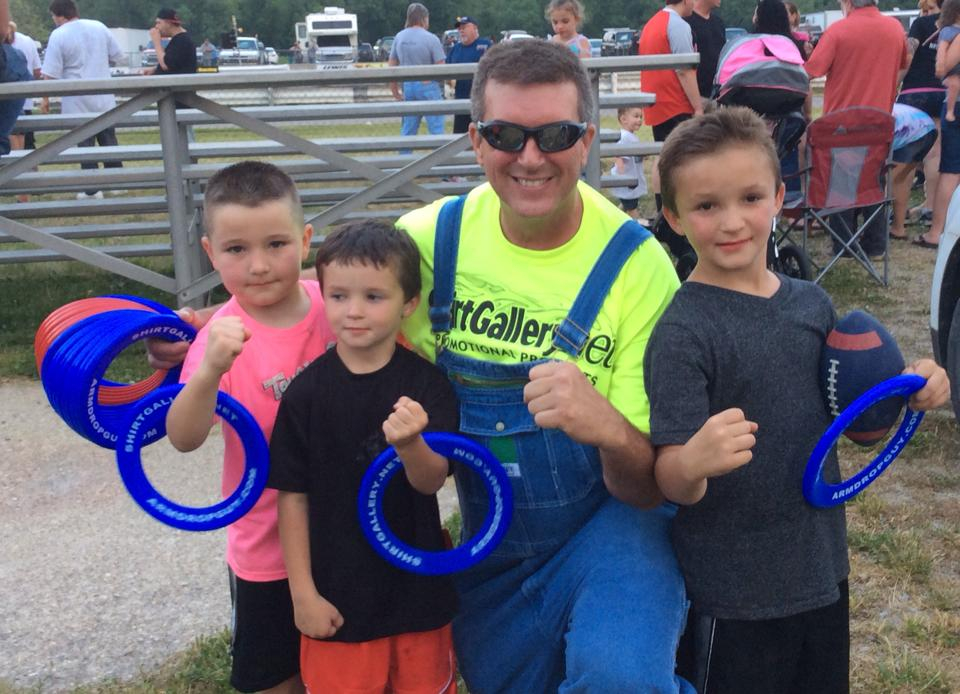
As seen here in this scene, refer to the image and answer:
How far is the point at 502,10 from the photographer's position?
91812mm

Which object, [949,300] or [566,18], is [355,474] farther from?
[566,18]

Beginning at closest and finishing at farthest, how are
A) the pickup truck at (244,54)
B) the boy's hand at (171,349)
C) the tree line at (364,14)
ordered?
the boy's hand at (171,349) → the pickup truck at (244,54) → the tree line at (364,14)

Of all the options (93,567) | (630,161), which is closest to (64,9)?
(630,161)

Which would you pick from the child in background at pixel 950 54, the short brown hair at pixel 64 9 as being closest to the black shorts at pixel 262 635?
the child in background at pixel 950 54

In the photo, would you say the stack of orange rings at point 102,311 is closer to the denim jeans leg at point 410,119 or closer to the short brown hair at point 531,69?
the short brown hair at point 531,69

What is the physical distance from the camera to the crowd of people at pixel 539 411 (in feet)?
7.50

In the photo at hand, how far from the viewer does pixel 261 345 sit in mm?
2561

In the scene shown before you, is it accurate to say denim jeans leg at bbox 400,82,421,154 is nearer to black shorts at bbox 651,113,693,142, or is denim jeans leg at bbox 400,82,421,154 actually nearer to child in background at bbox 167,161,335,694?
black shorts at bbox 651,113,693,142

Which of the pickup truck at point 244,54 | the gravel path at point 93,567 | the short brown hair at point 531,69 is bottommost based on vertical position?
the pickup truck at point 244,54

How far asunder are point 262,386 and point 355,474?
13.2 inches

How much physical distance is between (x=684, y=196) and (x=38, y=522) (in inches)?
136

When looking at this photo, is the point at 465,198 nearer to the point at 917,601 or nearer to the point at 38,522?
the point at 917,601

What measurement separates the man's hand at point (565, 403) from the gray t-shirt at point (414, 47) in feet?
38.3

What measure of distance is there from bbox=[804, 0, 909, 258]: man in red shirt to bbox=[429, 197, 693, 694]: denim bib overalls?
6683 millimetres
